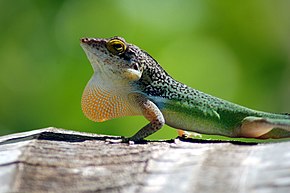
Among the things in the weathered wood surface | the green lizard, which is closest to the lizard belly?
the green lizard

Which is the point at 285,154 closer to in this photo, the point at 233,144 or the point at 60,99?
the point at 233,144

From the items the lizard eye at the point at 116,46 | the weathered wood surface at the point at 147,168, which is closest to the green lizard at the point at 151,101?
the lizard eye at the point at 116,46

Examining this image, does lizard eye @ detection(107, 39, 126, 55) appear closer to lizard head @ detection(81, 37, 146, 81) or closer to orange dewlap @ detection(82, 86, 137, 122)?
lizard head @ detection(81, 37, 146, 81)

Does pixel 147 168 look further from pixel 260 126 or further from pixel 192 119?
pixel 192 119

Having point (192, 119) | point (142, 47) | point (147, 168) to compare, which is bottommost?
point (147, 168)

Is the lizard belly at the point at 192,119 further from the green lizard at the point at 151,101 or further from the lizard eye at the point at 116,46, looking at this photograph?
the lizard eye at the point at 116,46

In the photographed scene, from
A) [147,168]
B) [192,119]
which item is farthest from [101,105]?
[147,168]

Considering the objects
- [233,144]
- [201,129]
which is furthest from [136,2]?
[233,144]
